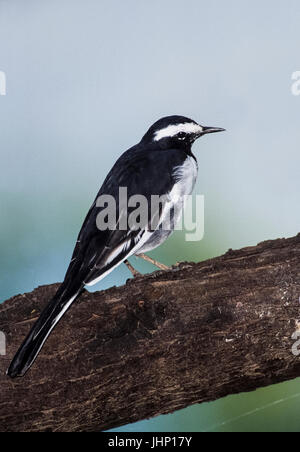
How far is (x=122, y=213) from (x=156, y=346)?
0.51m

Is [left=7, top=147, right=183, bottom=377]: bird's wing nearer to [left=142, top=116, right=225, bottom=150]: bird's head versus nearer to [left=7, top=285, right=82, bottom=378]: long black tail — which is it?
[left=7, top=285, right=82, bottom=378]: long black tail

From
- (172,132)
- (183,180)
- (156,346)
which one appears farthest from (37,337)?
(172,132)

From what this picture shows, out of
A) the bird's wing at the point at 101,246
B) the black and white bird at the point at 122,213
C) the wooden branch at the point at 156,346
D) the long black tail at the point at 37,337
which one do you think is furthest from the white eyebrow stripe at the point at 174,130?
the long black tail at the point at 37,337

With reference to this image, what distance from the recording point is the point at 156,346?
1.91 metres

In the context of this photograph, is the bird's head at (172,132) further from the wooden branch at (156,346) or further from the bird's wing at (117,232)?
the wooden branch at (156,346)

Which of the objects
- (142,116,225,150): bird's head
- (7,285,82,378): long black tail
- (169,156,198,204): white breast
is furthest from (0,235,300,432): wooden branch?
(142,116,225,150): bird's head

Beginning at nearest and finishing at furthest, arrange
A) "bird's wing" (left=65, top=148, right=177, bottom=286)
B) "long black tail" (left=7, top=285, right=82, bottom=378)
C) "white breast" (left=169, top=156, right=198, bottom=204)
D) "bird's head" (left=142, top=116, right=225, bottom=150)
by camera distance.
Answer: "long black tail" (left=7, top=285, right=82, bottom=378), "bird's wing" (left=65, top=148, right=177, bottom=286), "white breast" (left=169, top=156, right=198, bottom=204), "bird's head" (left=142, top=116, right=225, bottom=150)

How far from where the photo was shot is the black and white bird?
1861mm

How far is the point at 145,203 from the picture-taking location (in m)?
2.16

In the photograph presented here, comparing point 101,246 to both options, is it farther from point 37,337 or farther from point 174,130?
point 174,130

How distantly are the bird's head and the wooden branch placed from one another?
2.00ft

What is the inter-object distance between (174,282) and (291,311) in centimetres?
41

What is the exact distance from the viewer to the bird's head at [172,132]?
2398 millimetres
